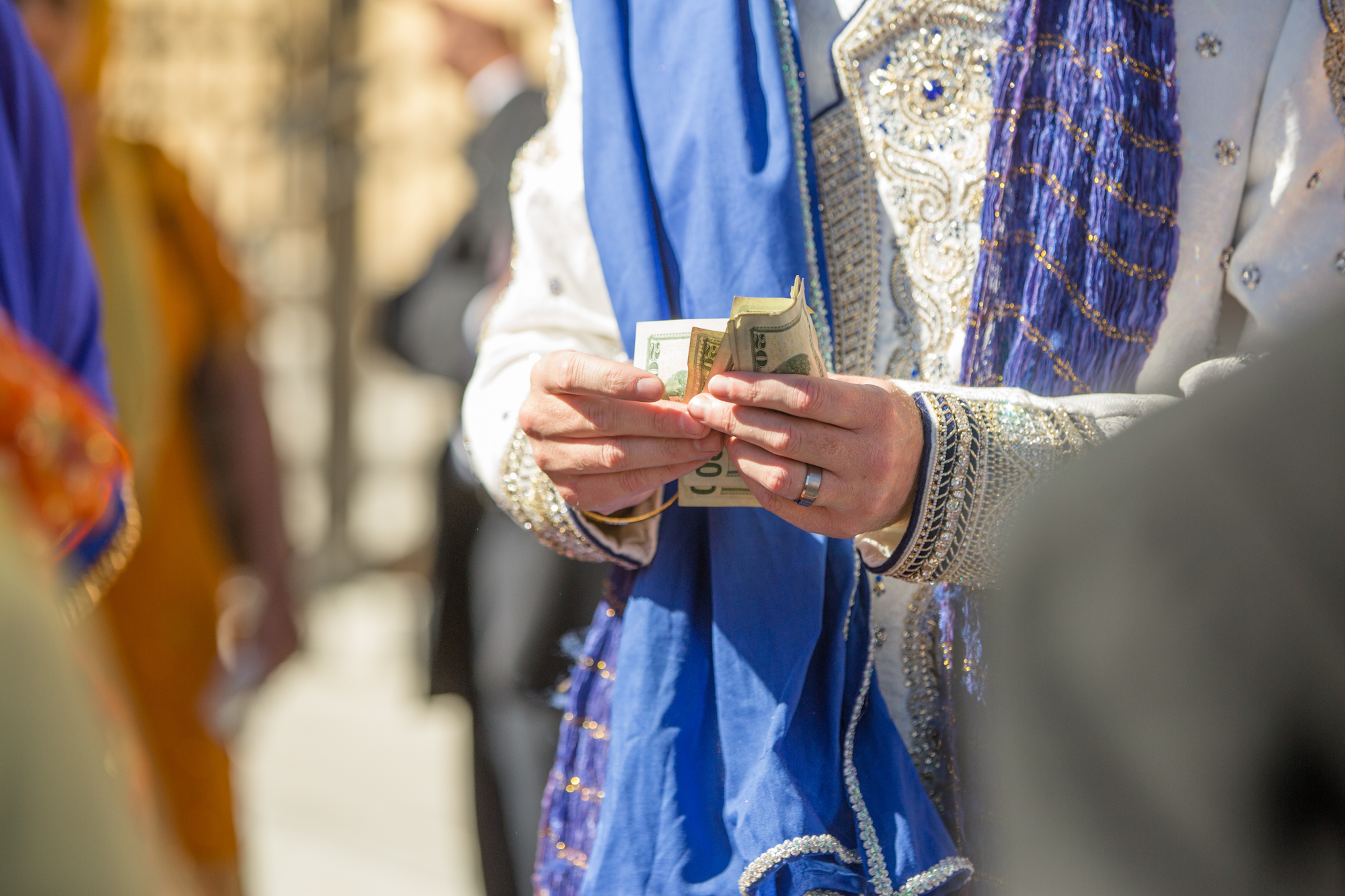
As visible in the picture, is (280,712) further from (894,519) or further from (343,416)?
(894,519)

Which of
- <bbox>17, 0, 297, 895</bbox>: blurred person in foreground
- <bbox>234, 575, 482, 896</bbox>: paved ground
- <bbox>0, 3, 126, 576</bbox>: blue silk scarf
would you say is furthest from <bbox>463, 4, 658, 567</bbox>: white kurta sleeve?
<bbox>17, 0, 297, 895</bbox>: blurred person in foreground

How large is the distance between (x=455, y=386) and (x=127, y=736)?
7.96ft

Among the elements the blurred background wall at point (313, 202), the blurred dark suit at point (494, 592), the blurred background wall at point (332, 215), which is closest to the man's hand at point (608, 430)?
the blurred dark suit at point (494, 592)

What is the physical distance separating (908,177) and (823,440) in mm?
380

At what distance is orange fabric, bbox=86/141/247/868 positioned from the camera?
232 centimetres

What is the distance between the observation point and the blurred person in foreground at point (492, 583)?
186cm

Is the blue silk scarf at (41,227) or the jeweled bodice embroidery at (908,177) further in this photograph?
the blue silk scarf at (41,227)

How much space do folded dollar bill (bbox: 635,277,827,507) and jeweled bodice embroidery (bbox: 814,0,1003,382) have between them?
222 millimetres

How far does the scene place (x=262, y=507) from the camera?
2.65 m

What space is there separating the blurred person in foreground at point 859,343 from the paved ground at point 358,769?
1151 mm

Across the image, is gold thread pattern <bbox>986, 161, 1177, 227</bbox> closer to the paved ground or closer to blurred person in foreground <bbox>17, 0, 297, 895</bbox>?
the paved ground

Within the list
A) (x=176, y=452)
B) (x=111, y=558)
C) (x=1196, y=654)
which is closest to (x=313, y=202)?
(x=176, y=452)

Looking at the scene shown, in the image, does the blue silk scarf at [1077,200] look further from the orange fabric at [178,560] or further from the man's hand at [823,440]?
the orange fabric at [178,560]

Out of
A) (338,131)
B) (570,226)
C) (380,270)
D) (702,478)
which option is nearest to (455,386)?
(570,226)
